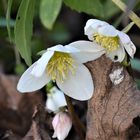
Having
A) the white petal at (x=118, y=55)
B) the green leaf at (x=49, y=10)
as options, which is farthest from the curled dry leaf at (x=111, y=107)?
the green leaf at (x=49, y=10)

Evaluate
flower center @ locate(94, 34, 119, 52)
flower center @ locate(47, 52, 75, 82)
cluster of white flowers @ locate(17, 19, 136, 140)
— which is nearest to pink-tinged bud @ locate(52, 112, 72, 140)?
cluster of white flowers @ locate(17, 19, 136, 140)

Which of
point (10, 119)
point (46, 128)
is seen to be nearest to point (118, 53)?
point (46, 128)

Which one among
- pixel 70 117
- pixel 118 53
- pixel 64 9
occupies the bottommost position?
pixel 64 9

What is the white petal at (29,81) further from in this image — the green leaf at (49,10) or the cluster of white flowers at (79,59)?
the green leaf at (49,10)

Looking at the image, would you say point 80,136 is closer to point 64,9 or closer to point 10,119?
point 10,119

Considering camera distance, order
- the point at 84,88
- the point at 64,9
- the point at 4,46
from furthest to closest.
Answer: the point at 64,9, the point at 4,46, the point at 84,88

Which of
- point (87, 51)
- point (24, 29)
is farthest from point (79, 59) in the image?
point (24, 29)
